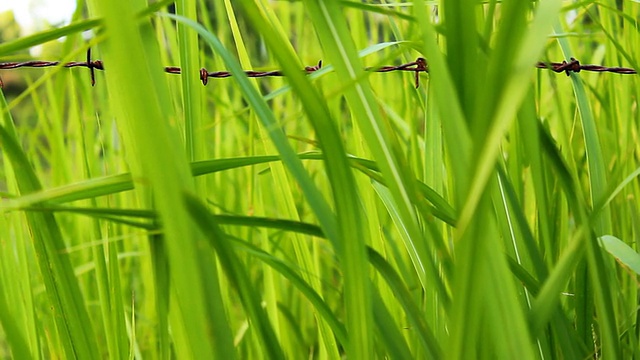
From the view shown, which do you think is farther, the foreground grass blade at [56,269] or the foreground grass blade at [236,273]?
the foreground grass blade at [56,269]

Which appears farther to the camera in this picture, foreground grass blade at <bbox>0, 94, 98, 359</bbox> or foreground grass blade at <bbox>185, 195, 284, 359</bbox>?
foreground grass blade at <bbox>0, 94, 98, 359</bbox>

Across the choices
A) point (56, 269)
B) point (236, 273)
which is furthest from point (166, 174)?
point (56, 269)

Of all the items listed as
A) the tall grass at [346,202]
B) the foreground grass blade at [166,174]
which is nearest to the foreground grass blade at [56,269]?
the tall grass at [346,202]

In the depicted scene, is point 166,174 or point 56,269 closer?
point 166,174

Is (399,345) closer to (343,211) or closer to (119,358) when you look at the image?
(343,211)

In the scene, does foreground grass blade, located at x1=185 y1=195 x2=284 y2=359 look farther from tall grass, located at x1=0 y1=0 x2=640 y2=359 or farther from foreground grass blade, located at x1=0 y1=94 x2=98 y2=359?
foreground grass blade, located at x1=0 y1=94 x2=98 y2=359

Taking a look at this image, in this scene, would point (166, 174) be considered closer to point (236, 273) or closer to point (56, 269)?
point (236, 273)

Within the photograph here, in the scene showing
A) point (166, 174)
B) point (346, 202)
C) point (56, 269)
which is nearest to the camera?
point (166, 174)

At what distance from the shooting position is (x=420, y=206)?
1.38 feet

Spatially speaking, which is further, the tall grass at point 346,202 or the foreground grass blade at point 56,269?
the foreground grass blade at point 56,269

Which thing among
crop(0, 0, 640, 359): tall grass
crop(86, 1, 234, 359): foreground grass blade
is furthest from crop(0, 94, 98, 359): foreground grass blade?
crop(86, 1, 234, 359): foreground grass blade

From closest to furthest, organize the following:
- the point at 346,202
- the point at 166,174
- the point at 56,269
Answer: the point at 166,174 < the point at 346,202 < the point at 56,269

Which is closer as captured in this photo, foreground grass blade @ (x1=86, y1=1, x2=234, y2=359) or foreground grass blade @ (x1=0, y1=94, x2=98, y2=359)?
foreground grass blade @ (x1=86, y1=1, x2=234, y2=359)

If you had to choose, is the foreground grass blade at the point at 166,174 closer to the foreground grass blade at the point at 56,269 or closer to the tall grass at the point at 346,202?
the tall grass at the point at 346,202
